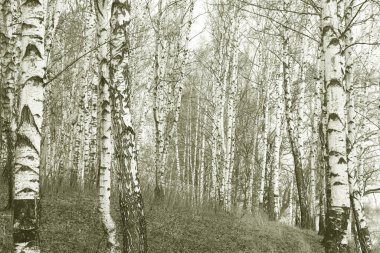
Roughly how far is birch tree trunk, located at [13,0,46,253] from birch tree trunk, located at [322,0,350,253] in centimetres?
347

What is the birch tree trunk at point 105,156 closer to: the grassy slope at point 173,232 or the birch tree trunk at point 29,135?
the grassy slope at point 173,232

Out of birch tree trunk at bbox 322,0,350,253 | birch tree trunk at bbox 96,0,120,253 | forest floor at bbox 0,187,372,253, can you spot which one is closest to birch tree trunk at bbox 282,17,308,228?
forest floor at bbox 0,187,372,253

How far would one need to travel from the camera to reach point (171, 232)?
9211 mm

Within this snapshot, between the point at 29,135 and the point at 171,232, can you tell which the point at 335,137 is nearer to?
the point at 29,135

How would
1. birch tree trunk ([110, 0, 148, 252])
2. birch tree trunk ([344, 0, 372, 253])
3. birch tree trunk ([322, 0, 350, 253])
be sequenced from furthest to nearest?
birch tree trunk ([344, 0, 372, 253]), birch tree trunk ([110, 0, 148, 252]), birch tree trunk ([322, 0, 350, 253])

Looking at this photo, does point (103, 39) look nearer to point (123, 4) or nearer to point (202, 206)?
point (123, 4)

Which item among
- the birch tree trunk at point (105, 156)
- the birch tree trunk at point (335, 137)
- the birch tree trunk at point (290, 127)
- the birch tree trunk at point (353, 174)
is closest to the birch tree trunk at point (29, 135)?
the birch tree trunk at point (105, 156)

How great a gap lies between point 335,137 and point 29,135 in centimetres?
364

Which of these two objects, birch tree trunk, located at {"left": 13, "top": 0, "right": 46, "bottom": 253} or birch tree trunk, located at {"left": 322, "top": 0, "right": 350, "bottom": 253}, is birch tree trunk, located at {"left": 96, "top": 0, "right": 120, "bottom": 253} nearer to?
birch tree trunk, located at {"left": 13, "top": 0, "right": 46, "bottom": 253}

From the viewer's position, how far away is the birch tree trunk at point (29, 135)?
3703 millimetres

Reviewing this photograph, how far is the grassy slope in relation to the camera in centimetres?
729

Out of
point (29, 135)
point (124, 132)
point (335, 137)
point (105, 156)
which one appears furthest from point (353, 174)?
point (29, 135)

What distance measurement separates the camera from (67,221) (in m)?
8.16

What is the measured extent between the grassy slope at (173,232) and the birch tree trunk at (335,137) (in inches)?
134
